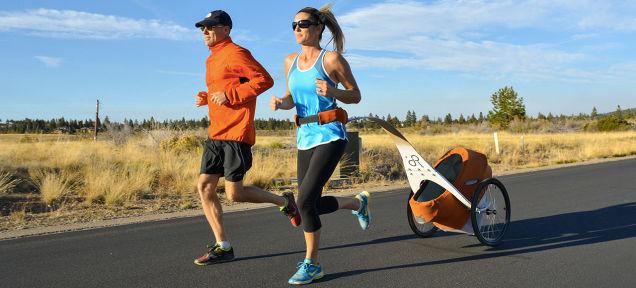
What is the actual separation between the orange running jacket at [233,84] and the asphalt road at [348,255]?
3.91ft

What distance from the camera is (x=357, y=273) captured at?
498 cm

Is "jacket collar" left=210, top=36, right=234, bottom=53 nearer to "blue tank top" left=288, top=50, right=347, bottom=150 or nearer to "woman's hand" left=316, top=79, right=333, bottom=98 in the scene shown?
"blue tank top" left=288, top=50, right=347, bottom=150

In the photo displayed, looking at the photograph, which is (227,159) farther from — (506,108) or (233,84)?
(506,108)

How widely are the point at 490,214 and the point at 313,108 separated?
2.43m

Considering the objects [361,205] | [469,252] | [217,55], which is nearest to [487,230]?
[469,252]

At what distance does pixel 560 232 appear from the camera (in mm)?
6758

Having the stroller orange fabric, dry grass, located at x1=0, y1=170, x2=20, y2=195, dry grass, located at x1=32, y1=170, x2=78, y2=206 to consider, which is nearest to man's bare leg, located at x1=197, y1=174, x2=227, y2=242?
the stroller orange fabric

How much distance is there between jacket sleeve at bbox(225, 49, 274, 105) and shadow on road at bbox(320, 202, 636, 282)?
1625mm

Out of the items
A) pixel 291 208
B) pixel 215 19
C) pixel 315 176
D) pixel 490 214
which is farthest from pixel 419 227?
pixel 215 19

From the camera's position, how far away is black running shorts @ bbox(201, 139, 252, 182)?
16.7ft

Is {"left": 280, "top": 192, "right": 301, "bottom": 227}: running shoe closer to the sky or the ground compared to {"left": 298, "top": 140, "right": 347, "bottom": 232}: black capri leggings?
closer to the ground

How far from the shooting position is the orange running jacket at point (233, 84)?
5.02 metres

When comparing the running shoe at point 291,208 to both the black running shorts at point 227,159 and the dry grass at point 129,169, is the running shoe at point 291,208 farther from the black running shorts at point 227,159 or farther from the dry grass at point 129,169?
the dry grass at point 129,169

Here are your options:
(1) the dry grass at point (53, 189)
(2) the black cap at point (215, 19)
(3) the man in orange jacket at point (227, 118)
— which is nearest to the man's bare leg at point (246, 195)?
(3) the man in orange jacket at point (227, 118)
